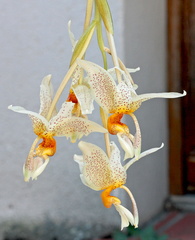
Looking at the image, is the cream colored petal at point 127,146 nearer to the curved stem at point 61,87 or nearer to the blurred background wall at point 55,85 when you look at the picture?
the curved stem at point 61,87

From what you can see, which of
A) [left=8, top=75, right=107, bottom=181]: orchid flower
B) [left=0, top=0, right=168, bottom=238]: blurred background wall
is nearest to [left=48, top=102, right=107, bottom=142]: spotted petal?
[left=8, top=75, right=107, bottom=181]: orchid flower

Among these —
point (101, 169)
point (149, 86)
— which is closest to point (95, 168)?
point (101, 169)

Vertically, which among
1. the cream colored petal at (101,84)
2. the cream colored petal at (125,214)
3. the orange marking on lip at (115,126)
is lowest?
the cream colored petal at (125,214)

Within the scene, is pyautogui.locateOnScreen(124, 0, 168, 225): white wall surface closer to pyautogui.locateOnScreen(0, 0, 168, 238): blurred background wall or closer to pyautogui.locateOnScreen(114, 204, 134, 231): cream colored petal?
pyautogui.locateOnScreen(0, 0, 168, 238): blurred background wall

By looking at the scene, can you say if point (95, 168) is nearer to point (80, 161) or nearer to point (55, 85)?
point (80, 161)

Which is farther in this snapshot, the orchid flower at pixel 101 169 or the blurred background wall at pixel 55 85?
the blurred background wall at pixel 55 85

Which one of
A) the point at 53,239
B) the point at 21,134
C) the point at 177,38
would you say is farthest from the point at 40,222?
the point at 177,38

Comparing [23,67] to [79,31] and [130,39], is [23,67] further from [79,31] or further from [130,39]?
[130,39]

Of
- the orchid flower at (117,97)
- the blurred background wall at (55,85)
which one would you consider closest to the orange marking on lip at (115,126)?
the orchid flower at (117,97)
